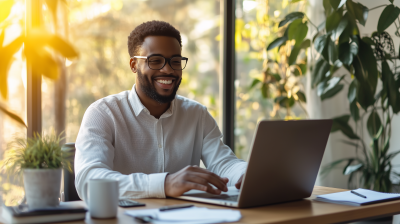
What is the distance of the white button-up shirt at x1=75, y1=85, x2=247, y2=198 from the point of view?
1554 mm

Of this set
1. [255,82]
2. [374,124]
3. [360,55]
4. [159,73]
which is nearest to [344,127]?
[374,124]

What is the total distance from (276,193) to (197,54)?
2082 mm

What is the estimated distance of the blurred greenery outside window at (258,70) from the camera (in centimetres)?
318

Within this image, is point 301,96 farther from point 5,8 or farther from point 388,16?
point 5,8

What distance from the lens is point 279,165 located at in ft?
3.67

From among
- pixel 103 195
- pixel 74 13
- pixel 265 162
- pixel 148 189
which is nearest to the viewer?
pixel 103 195

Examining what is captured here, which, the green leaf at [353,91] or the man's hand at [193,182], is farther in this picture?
the green leaf at [353,91]

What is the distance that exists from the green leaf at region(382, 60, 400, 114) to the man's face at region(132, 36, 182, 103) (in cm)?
147

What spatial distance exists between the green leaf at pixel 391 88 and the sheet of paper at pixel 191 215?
1.91 metres

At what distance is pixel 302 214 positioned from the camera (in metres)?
1.05

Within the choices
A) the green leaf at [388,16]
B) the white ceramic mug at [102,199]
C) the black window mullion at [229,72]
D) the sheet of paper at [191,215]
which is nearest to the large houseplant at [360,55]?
the green leaf at [388,16]

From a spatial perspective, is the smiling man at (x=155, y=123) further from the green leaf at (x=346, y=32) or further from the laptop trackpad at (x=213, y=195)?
the green leaf at (x=346, y=32)

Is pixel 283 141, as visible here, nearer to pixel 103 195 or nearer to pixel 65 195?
pixel 103 195

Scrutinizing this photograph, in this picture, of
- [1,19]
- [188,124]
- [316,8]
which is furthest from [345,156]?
[1,19]
